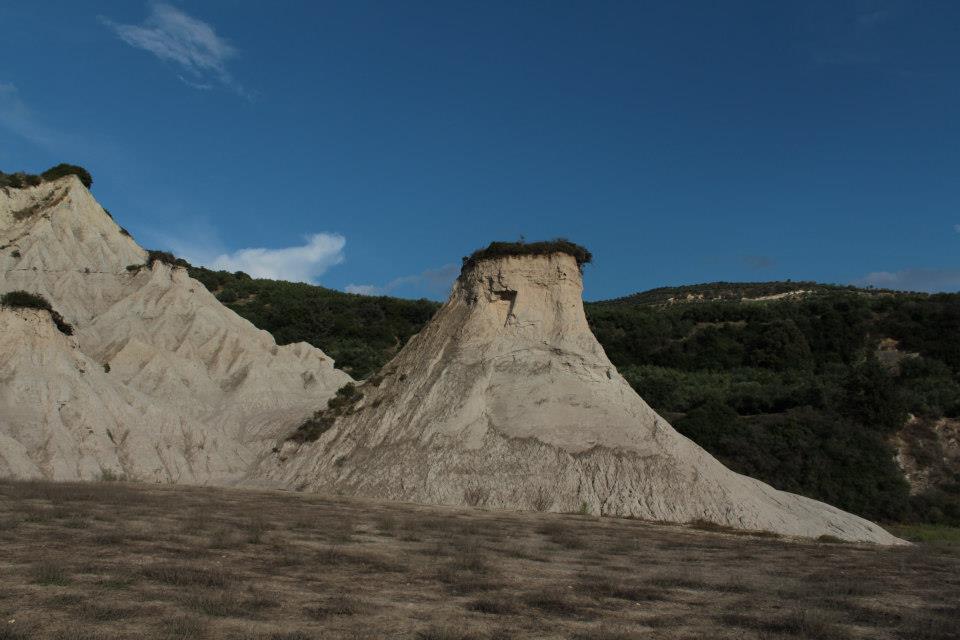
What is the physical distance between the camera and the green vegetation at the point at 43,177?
50844 millimetres

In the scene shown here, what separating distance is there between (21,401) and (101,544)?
16351mm

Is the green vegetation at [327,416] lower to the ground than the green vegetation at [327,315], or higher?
lower

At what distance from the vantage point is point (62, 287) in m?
42.1

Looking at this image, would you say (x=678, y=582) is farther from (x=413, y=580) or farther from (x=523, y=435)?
(x=523, y=435)

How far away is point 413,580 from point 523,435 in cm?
1481

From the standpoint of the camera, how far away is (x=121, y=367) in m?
35.4

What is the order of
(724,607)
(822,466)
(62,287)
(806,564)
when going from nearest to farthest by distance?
(724,607) → (806,564) → (822,466) → (62,287)

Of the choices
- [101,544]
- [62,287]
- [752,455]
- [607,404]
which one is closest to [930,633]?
[101,544]

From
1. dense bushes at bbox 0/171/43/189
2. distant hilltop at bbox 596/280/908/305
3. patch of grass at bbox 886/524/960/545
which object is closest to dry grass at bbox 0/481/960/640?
patch of grass at bbox 886/524/960/545

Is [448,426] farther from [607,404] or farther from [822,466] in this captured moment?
[822,466]

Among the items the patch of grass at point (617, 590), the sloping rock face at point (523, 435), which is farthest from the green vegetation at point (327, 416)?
Result: the patch of grass at point (617, 590)

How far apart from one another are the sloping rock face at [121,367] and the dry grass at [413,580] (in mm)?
8207

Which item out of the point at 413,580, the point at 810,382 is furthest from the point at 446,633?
the point at 810,382

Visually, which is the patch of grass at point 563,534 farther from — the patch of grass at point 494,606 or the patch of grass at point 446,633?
the patch of grass at point 446,633
